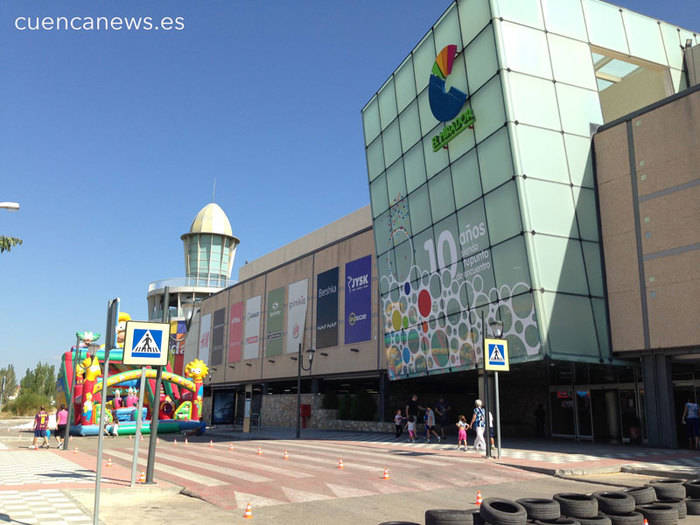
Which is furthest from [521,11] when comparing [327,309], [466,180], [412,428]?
[327,309]

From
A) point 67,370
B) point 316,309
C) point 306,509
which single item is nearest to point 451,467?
point 306,509

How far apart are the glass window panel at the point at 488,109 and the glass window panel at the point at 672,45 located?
10014 millimetres

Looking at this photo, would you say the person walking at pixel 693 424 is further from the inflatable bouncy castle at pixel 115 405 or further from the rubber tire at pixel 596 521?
the inflatable bouncy castle at pixel 115 405

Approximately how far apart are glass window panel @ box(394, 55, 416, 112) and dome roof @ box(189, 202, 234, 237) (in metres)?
56.0

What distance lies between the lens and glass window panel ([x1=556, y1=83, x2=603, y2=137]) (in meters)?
24.5

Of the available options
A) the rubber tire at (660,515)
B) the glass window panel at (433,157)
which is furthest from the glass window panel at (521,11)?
the rubber tire at (660,515)

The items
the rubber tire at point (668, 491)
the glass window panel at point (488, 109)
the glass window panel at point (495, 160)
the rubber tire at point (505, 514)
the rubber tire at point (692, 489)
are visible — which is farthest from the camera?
the glass window panel at point (488, 109)

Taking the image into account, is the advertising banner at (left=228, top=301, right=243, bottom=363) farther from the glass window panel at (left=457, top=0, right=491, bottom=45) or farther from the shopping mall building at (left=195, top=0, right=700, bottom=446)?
the glass window panel at (left=457, top=0, right=491, bottom=45)

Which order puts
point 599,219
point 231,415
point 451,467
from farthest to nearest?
point 231,415
point 599,219
point 451,467

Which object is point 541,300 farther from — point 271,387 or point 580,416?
point 271,387

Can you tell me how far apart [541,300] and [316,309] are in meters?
23.7

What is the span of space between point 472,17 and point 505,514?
2208cm

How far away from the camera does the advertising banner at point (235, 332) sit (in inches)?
2196

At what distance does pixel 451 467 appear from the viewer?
54.7 ft
